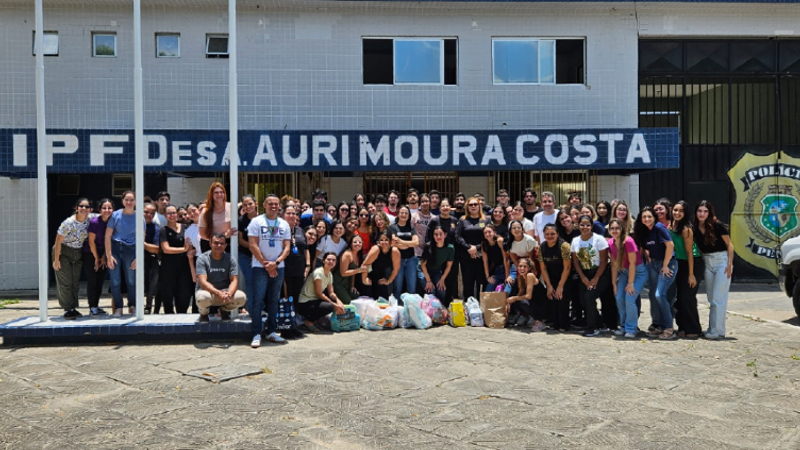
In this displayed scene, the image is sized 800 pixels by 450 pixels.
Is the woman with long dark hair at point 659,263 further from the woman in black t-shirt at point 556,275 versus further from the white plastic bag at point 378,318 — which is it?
the white plastic bag at point 378,318

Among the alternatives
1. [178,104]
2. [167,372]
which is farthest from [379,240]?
[178,104]

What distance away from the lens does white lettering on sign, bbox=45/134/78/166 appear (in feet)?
41.9

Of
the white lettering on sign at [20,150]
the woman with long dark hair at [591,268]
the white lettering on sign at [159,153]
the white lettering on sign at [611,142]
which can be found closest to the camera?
the woman with long dark hair at [591,268]

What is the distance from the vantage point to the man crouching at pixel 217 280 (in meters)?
8.48

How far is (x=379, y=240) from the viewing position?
1016cm

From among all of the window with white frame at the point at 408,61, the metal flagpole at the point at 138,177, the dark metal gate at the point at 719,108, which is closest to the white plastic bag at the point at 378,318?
the metal flagpole at the point at 138,177

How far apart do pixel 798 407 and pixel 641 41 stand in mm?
11481

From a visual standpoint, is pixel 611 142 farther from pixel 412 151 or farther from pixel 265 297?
pixel 265 297

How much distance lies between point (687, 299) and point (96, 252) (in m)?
8.23

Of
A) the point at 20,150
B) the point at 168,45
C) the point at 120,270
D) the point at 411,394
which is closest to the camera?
the point at 411,394

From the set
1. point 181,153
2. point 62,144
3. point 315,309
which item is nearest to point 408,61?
point 181,153

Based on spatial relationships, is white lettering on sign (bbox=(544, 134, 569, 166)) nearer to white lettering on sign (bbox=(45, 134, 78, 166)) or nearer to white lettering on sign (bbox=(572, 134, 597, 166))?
white lettering on sign (bbox=(572, 134, 597, 166))

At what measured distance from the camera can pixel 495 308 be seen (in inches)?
389

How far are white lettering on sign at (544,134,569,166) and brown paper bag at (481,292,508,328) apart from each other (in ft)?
15.0
